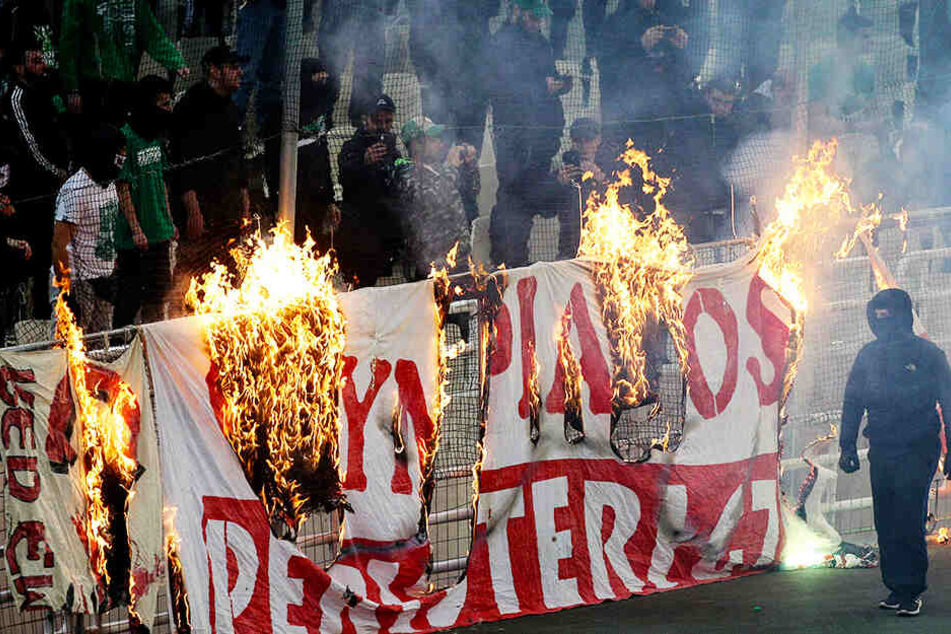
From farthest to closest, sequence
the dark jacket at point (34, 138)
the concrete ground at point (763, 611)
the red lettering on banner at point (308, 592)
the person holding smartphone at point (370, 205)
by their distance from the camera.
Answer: the dark jacket at point (34, 138) < the person holding smartphone at point (370, 205) < the concrete ground at point (763, 611) < the red lettering on banner at point (308, 592)

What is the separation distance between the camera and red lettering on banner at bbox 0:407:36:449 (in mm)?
7055

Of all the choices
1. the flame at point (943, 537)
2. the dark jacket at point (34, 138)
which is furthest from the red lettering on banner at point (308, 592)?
the flame at point (943, 537)

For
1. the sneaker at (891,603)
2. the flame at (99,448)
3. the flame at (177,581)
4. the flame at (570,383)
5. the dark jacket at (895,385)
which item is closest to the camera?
the flame at (177,581)

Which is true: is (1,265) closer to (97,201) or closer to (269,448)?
(97,201)

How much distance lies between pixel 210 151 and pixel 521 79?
8.41 feet

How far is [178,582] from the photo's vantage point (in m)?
6.82

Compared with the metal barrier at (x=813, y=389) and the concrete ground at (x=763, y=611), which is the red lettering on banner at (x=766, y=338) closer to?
the metal barrier at (x=813, y=389)

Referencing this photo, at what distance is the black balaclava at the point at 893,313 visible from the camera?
7.98 metres

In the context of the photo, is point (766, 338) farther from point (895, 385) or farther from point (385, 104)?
point (385, 104)

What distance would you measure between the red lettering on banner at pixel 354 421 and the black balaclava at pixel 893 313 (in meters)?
3.28

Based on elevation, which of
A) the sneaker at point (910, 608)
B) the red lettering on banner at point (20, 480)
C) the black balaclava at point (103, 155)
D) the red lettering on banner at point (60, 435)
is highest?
the black balaclava at point (103, 155)

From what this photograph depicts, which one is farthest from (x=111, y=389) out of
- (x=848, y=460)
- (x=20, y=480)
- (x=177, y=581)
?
(x=848, y=460)

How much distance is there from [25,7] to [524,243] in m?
4.42

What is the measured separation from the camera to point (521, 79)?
1016cm
